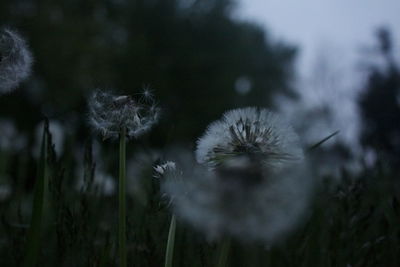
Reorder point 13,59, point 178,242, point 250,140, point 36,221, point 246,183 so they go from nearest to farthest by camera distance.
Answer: point 246,183, point 36,221, point 250,140, point 13,59, point 178,242

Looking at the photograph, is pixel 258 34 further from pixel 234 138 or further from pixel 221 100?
pixel 234 138

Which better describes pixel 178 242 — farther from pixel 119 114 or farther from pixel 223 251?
pixel 223 251

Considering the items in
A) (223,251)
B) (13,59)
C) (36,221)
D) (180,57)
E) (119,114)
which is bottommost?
(223,251)

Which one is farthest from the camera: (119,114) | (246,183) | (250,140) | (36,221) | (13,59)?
(13,59)

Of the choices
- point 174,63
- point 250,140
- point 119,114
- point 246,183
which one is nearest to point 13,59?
point 119,114

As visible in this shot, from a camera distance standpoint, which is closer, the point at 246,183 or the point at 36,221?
the point at 246,183

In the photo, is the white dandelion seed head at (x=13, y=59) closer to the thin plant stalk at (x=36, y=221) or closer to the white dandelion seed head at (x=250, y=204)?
the thin plant stalk at (x=36, y=221)

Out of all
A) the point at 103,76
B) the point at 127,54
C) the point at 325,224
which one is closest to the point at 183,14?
the point at 127,54

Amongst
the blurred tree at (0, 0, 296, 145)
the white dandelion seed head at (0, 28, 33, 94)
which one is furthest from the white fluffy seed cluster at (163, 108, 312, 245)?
the blurred tree at (0, 0, 296, 145)
